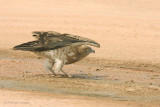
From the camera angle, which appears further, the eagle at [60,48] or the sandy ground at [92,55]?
the eagle at [60,48]

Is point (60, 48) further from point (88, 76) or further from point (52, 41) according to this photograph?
point (88, 76)

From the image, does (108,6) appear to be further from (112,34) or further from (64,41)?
(64,41)

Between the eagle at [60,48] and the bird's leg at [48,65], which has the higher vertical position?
the eagle at [60,48]

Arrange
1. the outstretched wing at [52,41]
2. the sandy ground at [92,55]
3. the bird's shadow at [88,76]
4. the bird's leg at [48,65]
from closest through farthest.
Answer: the sandy ground at [92,55]
the outstretched wing at [52,41]
the bird's leg at [48,65]
the bird's shadow at [88,76]

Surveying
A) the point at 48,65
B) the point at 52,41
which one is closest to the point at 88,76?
the point at 48,65

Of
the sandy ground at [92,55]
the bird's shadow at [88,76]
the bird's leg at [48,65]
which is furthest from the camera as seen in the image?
the bird's shadow at [88,76]

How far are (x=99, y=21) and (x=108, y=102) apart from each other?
10.4 meters

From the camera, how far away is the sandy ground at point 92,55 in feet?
29.1

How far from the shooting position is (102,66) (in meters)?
12.3

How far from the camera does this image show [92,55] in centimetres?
1338

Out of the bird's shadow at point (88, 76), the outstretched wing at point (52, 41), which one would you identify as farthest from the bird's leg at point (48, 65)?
the bird's shadow at point (88, 76)

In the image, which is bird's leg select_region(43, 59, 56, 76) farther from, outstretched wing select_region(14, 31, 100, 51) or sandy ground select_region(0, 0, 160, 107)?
outstretched wing select_region(14, 31, 100, 51)

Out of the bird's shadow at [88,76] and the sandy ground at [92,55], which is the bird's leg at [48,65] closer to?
the sandy ground at [92,55]

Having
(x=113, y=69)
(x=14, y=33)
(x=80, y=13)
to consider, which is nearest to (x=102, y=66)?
(x=113, y=69)
